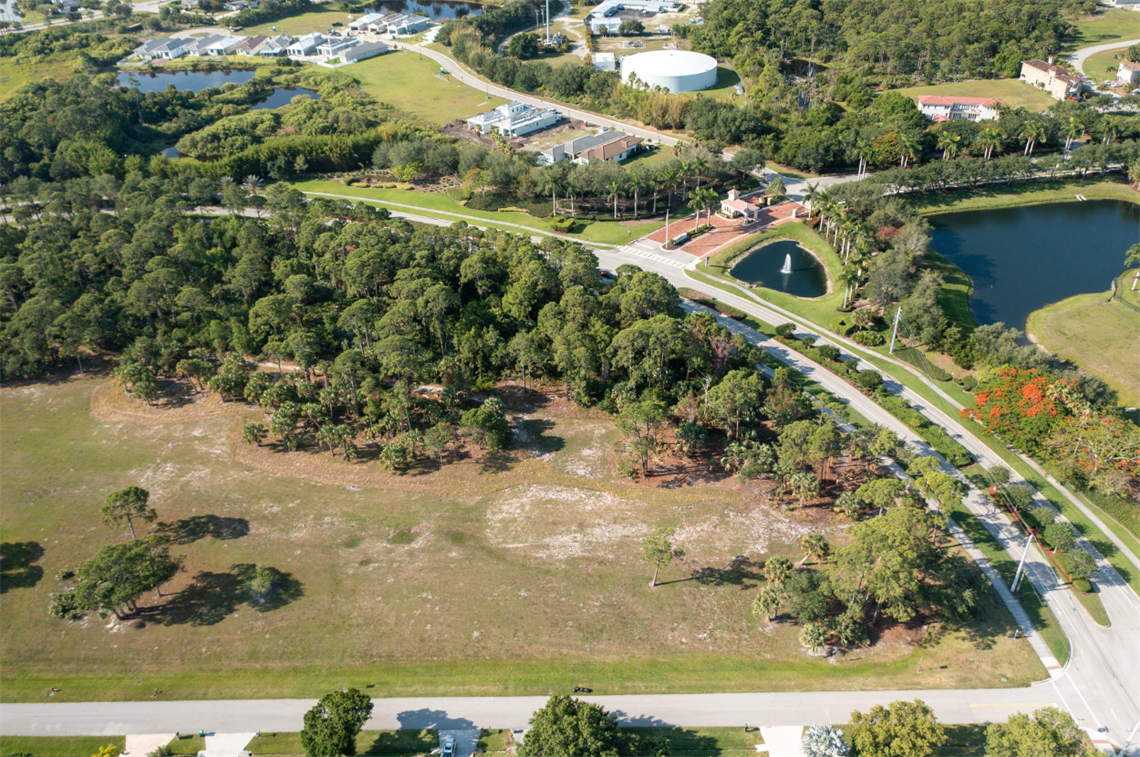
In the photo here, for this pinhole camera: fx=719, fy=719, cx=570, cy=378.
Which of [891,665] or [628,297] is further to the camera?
[628,297]

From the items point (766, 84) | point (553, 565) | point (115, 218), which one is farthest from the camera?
point (766, 84)

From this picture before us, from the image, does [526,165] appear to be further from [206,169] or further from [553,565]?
[553,565]

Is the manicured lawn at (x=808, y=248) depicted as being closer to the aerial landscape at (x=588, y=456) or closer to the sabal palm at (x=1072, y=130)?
the aerial landscape at (x=588, y=456)

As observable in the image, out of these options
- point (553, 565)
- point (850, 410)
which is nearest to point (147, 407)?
point (553, 565)

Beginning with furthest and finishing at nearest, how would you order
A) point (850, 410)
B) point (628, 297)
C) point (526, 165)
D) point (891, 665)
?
point (526, 165)
point (628, 297)
point (850, 410)
point (891, 665)

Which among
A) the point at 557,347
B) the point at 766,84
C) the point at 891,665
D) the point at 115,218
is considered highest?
the point at 766,84

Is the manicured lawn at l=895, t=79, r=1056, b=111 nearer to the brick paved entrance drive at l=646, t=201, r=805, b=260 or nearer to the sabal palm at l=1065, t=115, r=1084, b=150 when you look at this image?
the sabal palm at l=1065, t=115, r=1084, b=150

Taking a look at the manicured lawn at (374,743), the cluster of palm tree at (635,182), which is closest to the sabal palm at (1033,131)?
the cluster of palm tree at (635,182)

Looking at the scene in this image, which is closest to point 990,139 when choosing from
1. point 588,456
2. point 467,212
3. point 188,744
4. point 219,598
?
point 467,212
